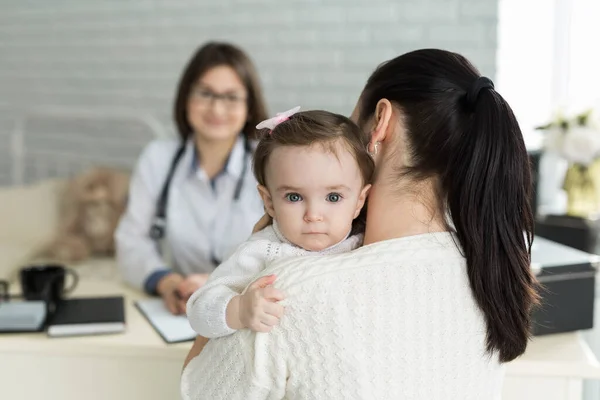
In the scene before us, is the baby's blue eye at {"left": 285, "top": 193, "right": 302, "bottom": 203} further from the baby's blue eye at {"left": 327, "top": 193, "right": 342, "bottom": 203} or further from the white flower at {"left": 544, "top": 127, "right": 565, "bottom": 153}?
the white flower at {"left": 544, "top": 127, "right": 565, "bottom": 153}

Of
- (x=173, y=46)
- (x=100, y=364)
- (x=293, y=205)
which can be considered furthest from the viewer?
(x=173, y=46)

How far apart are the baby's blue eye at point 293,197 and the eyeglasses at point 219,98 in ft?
3.75

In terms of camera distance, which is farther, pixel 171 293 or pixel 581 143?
pixel 581 143

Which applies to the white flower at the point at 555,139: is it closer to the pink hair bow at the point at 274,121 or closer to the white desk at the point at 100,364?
the white desk at the point at 100,364

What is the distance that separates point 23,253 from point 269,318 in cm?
184

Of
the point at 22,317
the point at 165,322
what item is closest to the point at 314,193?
the point at 165,322

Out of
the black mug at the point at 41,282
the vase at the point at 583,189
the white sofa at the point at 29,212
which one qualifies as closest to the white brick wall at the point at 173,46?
the white sofa at the point at 29,212

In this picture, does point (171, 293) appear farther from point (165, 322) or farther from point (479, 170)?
point (479, 170)

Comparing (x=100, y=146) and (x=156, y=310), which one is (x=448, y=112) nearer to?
(x=156, y=310)

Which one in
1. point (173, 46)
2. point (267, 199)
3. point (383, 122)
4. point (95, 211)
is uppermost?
point (173, 46)

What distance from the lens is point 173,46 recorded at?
9.81 feet

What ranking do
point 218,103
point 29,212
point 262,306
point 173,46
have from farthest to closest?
point 173,46 → point 29,212 → point 218,103 → point 262,306

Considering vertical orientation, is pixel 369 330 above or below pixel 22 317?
above

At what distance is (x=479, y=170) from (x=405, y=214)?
12 cm
